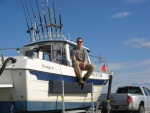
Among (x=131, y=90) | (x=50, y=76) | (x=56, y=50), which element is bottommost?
(x=131, y=90)

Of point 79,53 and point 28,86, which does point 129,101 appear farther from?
point 28,86

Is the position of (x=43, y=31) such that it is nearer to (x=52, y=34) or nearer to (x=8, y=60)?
(x=52, y=34)

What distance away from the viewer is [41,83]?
9164 mm

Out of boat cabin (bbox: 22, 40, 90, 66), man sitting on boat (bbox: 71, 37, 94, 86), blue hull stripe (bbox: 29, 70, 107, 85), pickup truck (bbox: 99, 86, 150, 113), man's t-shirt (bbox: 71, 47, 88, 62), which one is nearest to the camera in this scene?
blue hull stripe (bbox: 29, 70, 107, 85)

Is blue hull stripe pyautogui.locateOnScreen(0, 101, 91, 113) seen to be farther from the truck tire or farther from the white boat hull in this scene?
the truck tire

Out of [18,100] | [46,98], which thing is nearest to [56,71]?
[46,98]

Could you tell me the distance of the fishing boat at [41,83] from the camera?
28.6 ft

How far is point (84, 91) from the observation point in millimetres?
11172

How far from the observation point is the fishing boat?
8.71m

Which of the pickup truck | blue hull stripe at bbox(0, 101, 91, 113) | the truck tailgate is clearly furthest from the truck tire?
blue hull stripe at bbox(0, 101, 91, 113)

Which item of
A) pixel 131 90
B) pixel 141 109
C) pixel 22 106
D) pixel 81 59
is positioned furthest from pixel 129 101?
pixel 22 106

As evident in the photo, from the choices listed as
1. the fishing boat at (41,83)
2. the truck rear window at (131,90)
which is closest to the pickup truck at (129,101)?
the truck rear window at (131,90)

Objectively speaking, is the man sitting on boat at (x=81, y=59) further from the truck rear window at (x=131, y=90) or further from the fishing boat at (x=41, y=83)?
the truck rear window at (x=131, y=90)

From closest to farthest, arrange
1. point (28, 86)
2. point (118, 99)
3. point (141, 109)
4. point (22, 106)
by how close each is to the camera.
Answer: point (28, 86), point (22, 106), point (118, 99), point (141, 109)
